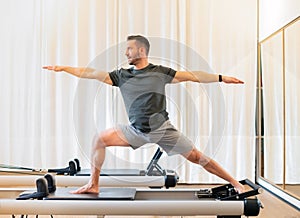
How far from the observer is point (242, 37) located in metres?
4.91

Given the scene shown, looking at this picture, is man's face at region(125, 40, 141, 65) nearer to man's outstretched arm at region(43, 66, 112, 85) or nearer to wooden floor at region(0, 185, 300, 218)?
man's outstretched arm at region(43, 66, 112, 85)

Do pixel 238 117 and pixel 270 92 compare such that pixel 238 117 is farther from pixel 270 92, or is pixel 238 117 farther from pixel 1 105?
pixel 1 105

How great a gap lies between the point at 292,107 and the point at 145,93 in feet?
7.38

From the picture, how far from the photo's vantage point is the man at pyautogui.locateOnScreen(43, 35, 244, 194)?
7.65 ft

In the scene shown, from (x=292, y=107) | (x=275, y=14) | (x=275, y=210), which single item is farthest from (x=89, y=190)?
(x=275, y=14)

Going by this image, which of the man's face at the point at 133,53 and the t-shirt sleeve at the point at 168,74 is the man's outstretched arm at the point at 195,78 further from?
the man's face at the point at 133,53

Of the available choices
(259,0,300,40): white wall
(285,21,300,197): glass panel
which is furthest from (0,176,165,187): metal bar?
(259,0,300,40): white wall

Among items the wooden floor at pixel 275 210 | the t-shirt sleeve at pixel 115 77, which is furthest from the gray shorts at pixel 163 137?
the wooden floor at pixel 275 210

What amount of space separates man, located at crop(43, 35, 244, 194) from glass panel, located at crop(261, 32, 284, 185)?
6.99 ft

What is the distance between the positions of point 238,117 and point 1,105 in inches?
112

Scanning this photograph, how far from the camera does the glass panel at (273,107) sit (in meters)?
4.35

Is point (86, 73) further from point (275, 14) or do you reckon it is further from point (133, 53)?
point (275, 14)

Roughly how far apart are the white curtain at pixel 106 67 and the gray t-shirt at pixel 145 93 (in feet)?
8.12

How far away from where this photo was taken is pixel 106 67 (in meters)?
4.90
